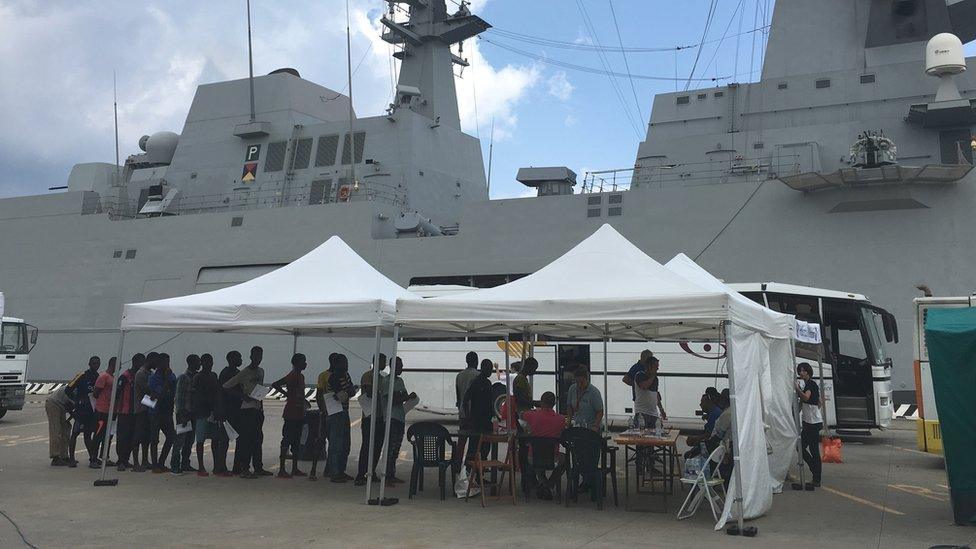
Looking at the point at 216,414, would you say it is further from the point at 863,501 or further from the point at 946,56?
the point at 946,56

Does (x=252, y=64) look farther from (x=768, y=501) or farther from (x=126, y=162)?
(x=768, y=501)

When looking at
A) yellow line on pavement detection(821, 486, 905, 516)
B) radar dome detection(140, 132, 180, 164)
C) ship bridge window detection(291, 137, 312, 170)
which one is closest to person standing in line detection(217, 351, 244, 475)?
yellow line on pavement detection(821, 486, 905, 516)

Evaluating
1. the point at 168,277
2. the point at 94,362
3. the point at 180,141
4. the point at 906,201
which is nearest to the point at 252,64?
the point at 180,141

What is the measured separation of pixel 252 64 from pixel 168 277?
6.88 metres

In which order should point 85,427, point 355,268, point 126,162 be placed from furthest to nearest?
1. point 126,162
2. point 85,427
3. point 355,268

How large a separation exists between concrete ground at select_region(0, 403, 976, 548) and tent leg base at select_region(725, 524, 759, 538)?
0.28ft

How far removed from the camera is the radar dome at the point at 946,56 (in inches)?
596

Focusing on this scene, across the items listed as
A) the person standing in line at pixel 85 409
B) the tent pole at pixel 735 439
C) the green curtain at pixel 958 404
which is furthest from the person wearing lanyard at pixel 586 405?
the person standing in line at pixel 85 409

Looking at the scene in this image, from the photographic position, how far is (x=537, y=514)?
6.92 metres

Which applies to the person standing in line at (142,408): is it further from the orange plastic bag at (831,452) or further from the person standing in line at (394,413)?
the orange plastic bag at (831,452)

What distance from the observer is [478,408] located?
7.95 metres

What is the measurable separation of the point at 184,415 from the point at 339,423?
1.91m

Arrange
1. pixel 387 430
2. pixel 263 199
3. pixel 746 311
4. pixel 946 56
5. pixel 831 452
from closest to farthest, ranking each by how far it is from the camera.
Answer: pixel 746 311 → pixel 387 430 → pixel 831 452 → pixel 946 56 → pixel 263 199

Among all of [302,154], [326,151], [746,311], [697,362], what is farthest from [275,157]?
[746,311]
